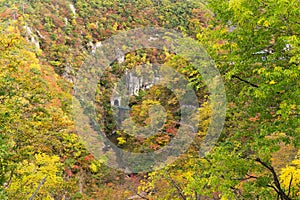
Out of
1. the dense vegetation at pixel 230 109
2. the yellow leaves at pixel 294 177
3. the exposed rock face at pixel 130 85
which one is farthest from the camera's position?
the exposed rock face at pixel 130 85

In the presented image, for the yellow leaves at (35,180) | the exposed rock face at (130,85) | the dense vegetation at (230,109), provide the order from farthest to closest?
the exposed rock face at (130,85) → the yellow leaves at (35,180) → the dense vegetation at (230,109)

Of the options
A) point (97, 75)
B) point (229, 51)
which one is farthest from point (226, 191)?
point (97, 75)

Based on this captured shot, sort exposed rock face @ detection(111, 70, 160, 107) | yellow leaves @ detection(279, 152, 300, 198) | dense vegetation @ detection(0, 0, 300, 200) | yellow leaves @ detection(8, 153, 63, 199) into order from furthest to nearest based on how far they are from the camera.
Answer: exposed rock face @ detection(111, 70, 160, 107)
yellow leaves @ detection(8, 153, 63, 199)
yellow leaves @ detection(279, 152, 300, 198)
dense vegetation @ detection(0, 0, 300, 200)

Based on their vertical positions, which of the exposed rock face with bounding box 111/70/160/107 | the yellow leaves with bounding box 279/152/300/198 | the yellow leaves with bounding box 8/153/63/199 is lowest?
the yellow leaves with bounding box 8/153/63/199

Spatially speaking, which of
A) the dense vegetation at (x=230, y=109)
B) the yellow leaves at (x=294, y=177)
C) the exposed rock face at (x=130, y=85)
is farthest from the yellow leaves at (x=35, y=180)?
the exposed rock face at (x=130, y=85)

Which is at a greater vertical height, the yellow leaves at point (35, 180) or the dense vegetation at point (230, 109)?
the dense vegetation at point (230, 109)

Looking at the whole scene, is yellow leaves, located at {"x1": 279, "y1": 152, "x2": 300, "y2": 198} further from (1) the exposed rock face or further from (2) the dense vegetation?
(1) the exposed rock face

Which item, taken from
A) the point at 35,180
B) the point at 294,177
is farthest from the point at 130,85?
the point at 294,177

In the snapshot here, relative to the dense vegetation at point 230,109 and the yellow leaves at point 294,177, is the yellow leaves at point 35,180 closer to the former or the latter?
the dense vegetation at point 230,109

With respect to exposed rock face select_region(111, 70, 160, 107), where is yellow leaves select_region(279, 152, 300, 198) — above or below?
below

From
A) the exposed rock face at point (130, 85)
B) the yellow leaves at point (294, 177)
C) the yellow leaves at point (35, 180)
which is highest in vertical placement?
the exposed rock face at point (130, 85)

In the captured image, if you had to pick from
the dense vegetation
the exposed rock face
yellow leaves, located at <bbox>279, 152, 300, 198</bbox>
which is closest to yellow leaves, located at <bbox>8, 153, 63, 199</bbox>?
the dense vegetation

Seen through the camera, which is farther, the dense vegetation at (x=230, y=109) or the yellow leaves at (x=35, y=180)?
the yellow leaves at (x=35, y=180)
